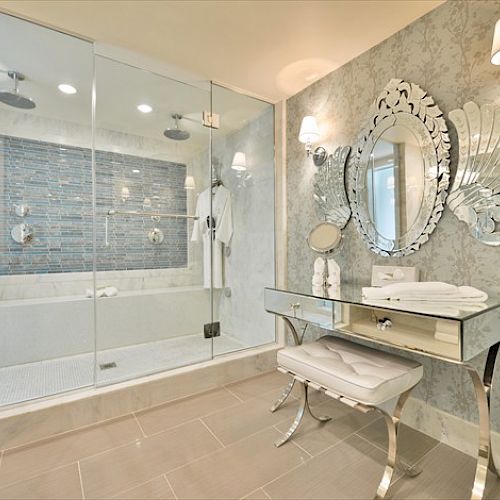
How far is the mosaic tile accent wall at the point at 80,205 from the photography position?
9.00 feet

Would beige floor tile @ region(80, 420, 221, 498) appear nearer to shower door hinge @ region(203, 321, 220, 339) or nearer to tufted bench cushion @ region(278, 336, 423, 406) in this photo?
tufted bench cushion @ region(278, 336, 423, 406)

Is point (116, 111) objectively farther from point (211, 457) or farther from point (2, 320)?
point (211, 457)

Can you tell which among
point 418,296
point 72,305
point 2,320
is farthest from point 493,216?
point 2,320

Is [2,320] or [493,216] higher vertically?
[493,216]

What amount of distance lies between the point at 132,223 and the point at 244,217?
1123 millimetres

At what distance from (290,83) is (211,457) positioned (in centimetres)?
259

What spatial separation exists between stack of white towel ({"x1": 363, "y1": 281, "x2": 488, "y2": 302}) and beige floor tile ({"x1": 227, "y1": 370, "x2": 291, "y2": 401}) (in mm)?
1237

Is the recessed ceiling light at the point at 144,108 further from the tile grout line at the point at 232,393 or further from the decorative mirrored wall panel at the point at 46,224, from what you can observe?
the tile grout line at the point at 232,393

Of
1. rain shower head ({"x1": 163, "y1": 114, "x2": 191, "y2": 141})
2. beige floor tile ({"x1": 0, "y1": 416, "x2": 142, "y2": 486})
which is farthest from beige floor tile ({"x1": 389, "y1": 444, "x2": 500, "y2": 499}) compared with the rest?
rain shower head ({"x1": 163, "y1": 114, "x2": 191, "y2": 141})

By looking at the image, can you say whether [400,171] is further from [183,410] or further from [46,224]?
[46,224]

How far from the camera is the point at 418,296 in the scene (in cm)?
128

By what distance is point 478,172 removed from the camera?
4.64 ft

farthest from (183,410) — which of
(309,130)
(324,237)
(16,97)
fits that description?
(16,97)

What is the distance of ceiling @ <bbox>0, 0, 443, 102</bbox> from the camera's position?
1586 mm
